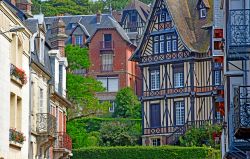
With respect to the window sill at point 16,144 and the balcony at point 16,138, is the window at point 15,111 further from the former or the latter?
the window sill at point 16,144

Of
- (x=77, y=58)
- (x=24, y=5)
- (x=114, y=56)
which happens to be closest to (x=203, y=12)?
(x=77, y=58)

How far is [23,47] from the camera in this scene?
38.8 m

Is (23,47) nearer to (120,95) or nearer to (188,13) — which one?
(188,13)

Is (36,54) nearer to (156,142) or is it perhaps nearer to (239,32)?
(239,32)

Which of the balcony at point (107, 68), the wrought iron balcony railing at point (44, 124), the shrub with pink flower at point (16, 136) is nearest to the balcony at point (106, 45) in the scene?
the balcony at point (107, 68)

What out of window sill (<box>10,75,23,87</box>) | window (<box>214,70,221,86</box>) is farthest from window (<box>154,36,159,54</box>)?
window sill (<box>10,75,23,87</box>)

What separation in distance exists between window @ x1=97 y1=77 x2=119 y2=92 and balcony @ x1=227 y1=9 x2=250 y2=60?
263 ft

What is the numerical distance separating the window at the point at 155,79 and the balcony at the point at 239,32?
194 feet

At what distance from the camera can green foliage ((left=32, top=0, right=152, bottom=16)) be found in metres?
136

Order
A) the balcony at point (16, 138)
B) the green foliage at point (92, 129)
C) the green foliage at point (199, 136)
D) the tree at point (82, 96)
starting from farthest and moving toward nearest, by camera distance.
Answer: the tree at point (82, 96)
the green foliage at point (92, 129)
the green foliage at point (199, 136)
the balcony at point (16, 138)

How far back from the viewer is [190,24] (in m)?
82.3

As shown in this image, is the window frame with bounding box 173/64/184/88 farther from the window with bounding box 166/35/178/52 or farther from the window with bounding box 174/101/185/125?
the window with bounding box 166/35/178/52

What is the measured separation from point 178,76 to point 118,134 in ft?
24.2

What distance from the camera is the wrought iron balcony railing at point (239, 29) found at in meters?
21.2
